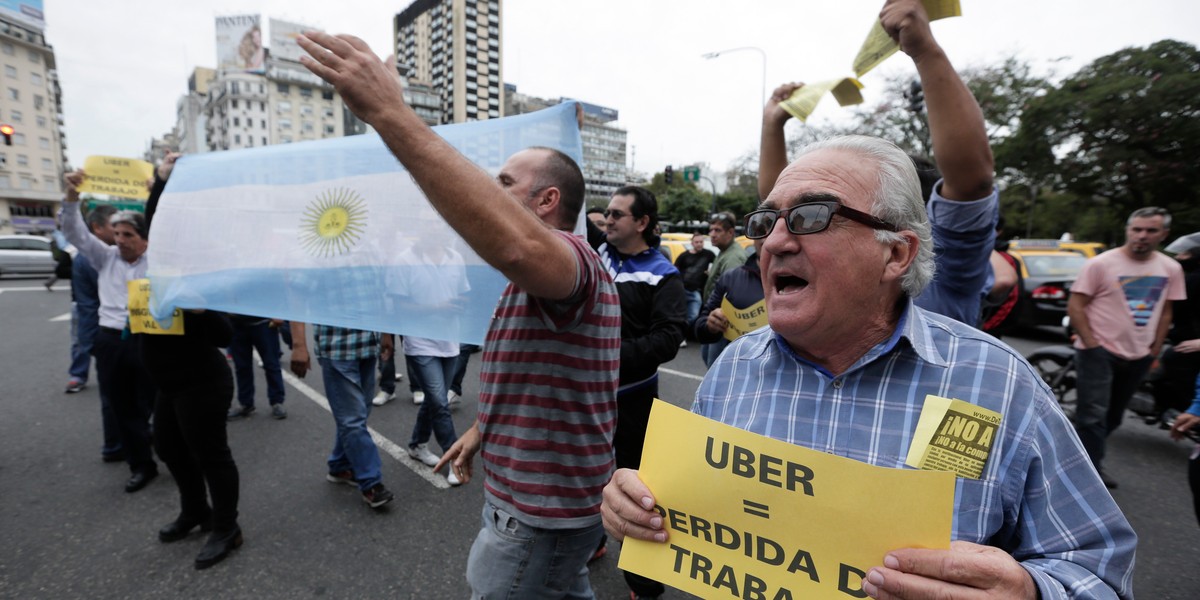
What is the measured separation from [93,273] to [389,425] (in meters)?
2.91

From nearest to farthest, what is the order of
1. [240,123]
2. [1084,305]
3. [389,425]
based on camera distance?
[1084,305] → [389,425] → [240,123]

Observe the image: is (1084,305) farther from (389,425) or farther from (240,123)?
(240,123)

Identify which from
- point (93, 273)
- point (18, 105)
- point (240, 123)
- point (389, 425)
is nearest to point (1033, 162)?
point (389, 425)

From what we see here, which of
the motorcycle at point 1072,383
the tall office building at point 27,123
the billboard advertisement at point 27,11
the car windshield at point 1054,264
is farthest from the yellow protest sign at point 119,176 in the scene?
the billboard advertisement at point 27,11

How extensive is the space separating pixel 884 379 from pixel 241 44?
106 metres

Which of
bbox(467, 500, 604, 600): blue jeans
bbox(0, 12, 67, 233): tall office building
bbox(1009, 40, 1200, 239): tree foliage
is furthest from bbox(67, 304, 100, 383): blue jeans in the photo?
bbox(0, 12, 67, 233): tall office building

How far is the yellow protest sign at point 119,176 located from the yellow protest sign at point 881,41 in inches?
218

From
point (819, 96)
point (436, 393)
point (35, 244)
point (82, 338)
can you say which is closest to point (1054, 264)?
point (819, 96)

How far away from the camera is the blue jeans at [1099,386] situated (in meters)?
3.70

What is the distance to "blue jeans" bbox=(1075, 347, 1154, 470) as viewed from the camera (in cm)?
370

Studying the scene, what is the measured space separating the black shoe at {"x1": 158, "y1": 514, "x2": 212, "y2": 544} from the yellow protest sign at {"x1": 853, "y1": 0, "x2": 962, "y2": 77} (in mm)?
4072

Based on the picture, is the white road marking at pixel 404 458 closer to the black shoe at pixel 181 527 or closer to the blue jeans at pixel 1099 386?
the black shoe at pixel 181 527

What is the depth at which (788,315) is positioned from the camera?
3.72 feet

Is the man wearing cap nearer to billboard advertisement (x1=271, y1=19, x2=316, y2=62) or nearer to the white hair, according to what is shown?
the white hair
